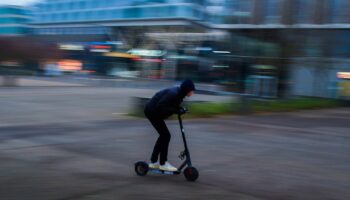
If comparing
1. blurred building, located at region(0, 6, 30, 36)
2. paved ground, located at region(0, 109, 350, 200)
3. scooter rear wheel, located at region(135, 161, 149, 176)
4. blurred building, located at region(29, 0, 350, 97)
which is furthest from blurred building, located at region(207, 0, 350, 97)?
blurred building, located at region(0, 6, 30, 36)

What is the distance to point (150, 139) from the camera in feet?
34.0

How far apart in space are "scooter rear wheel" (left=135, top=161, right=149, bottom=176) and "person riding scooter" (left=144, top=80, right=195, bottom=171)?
0.09 m

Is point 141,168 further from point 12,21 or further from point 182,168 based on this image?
point 12,21

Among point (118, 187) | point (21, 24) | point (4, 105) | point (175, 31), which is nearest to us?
point (118, 187)

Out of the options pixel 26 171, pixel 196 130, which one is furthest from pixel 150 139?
pixel 26 171

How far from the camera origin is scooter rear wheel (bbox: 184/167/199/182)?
6.44 meters

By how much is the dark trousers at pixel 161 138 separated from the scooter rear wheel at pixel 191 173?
38cm

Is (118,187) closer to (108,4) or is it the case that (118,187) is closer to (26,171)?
(26,171)

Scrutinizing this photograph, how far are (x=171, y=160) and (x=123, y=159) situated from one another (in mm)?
854

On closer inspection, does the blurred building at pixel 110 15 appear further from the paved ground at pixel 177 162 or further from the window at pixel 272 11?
the paved ground at pixel 177 162

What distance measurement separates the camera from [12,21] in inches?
3169

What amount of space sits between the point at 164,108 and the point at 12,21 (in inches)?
3186

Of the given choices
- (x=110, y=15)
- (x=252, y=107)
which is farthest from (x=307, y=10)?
(x=110, y=15)

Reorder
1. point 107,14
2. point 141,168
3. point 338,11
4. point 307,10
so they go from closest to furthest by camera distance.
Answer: point 141,168, point 338,11, point 307,10, point 107,14
